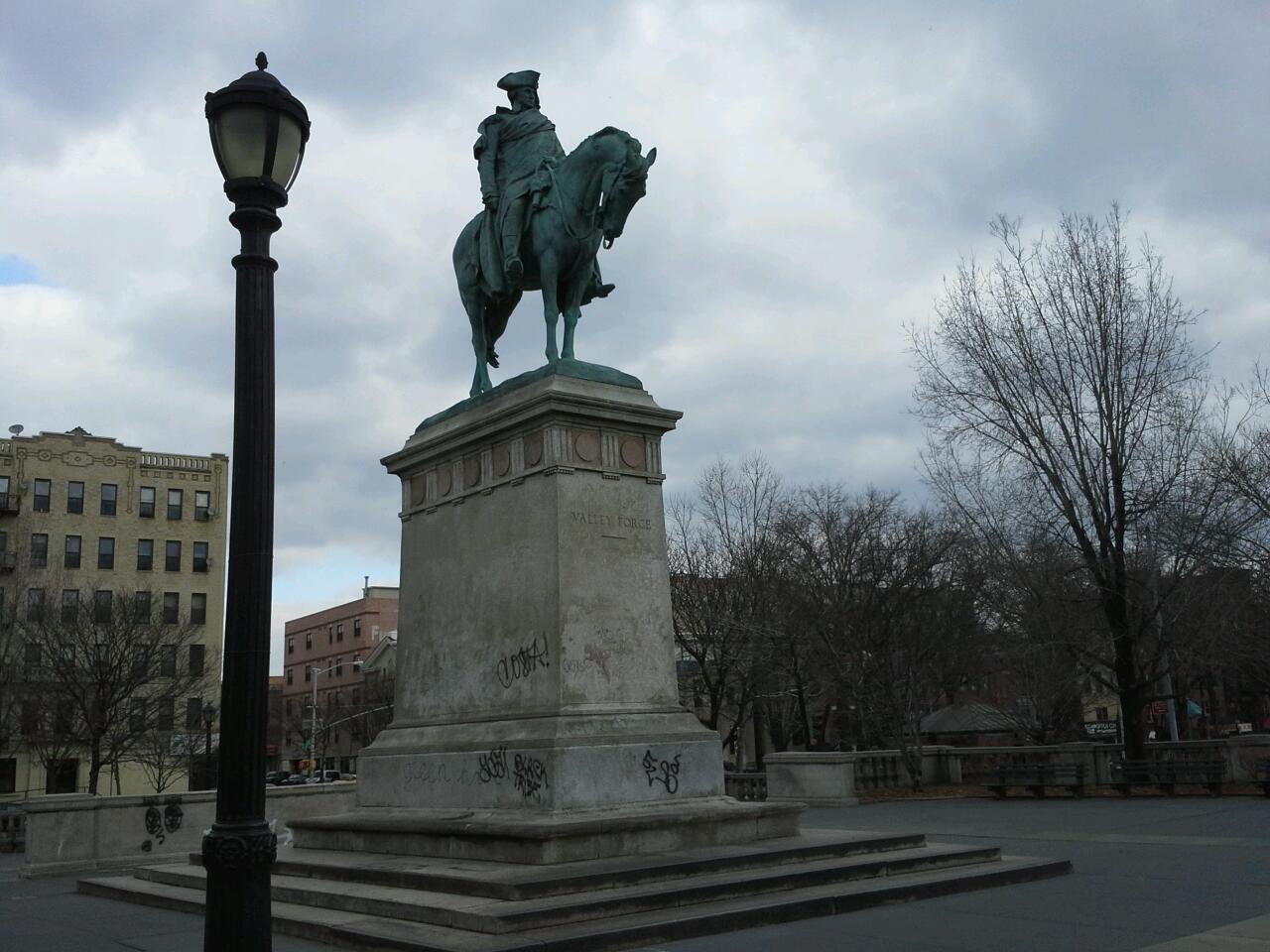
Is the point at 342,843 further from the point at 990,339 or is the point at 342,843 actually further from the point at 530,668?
the point at 990,339

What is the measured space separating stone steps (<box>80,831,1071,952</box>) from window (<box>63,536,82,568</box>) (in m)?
61.7

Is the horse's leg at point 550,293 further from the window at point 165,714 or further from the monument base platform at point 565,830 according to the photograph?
the window at point 165,714

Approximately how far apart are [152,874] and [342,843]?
100 inches

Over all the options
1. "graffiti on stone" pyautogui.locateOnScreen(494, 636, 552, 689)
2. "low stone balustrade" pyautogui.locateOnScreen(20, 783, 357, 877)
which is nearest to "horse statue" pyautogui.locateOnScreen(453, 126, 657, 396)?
"graffiti on stone" pyautogui.locateOnScreen(494, 636, 552, 689)

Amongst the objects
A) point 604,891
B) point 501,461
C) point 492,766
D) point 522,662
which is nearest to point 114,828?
point 492,766

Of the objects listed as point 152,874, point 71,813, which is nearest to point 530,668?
point 152,874

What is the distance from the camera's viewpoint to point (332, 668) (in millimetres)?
109562

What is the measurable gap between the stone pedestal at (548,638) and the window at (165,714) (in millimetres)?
34580

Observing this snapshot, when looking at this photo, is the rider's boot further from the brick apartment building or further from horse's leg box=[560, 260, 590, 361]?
the brick apartment building

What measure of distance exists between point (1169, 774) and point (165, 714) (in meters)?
42.8

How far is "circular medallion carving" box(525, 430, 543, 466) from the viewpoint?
1284cm

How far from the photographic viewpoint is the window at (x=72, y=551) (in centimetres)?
6750

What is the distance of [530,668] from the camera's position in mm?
12258

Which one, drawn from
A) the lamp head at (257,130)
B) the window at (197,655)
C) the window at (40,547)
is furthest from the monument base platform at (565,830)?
the window at (40,547)
